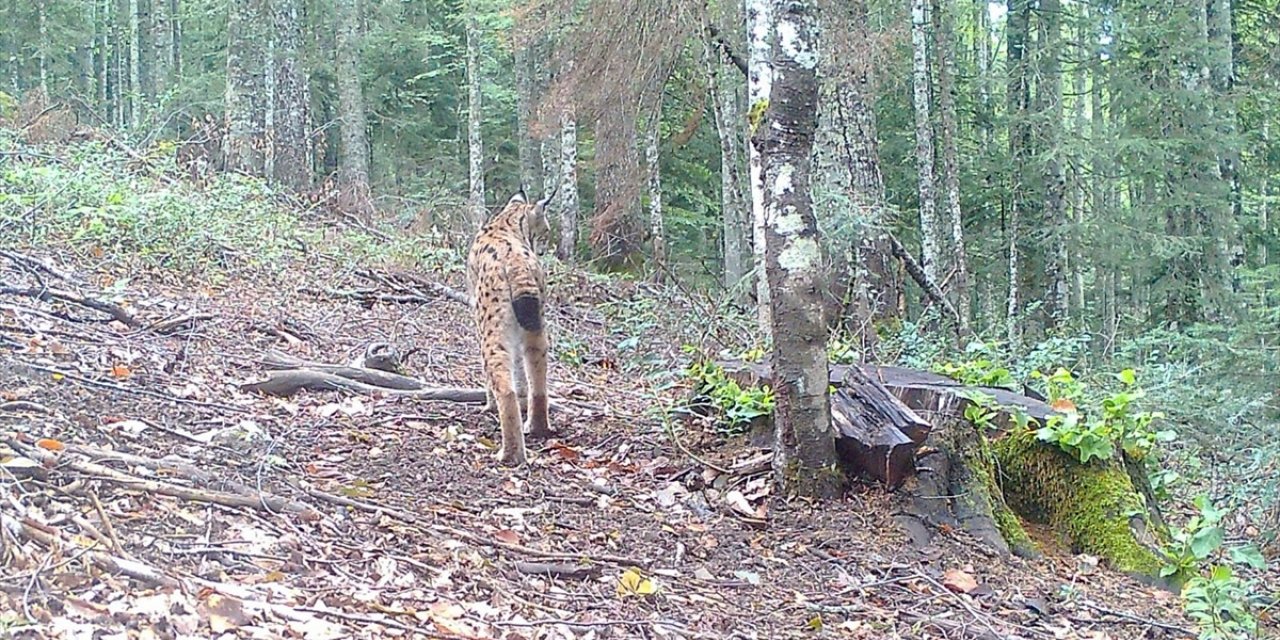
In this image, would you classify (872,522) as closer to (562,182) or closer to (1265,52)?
(562,182)

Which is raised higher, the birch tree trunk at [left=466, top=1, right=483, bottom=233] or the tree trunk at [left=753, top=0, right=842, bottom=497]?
the birch tree trunk at [left=466, top=1, right=483, bottom=233]

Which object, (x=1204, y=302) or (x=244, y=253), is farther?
(x=1204, y=302)

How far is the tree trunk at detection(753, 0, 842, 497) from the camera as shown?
607 cm

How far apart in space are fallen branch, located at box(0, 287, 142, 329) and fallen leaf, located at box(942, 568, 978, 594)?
595 centimetres

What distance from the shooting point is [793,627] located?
4.98 meters

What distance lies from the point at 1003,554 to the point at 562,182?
14111 mm

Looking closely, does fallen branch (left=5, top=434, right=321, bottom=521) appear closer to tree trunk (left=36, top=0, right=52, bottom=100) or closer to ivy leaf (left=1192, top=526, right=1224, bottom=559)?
ivy leaf (left=1192, top=526, right=1224, bottom=559)

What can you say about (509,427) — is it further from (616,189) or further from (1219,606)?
(616,189)

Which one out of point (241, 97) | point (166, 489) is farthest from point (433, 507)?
point (241, 97)

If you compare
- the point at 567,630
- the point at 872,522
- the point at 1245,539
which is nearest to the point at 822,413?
the point at 872,522

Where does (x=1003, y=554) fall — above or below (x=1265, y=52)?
below

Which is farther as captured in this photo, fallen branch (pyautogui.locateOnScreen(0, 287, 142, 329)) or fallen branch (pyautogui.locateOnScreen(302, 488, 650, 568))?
fallen branch (pyautogui.locateOnScreen(0, 287, 142, 329))

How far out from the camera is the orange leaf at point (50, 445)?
4.86 metres

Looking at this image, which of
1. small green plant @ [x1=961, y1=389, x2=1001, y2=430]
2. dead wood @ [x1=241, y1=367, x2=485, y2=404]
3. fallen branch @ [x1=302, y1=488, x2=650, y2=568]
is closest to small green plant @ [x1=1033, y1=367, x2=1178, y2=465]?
small green plant @ [x1=961, y1=389, x2=1001, y2=430]
